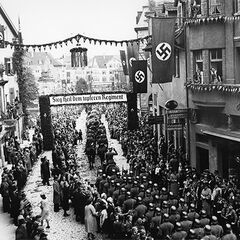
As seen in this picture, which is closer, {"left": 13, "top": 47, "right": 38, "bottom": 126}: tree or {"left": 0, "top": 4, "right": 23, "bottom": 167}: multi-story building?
{"left": 0, "top": 4, "right": 23, "bottom": 167}: multi-story building

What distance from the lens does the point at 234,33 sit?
22500 mm

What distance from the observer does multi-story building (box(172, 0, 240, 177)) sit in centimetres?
2227

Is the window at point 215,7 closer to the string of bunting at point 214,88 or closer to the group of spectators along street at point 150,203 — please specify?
the string of bunting at point 214,88

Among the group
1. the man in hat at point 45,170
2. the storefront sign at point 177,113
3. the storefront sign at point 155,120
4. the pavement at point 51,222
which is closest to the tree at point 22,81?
the pavement at point 51,222

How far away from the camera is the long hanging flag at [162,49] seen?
22312mm

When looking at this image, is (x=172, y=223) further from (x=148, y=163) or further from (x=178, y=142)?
(x=178, y=142)

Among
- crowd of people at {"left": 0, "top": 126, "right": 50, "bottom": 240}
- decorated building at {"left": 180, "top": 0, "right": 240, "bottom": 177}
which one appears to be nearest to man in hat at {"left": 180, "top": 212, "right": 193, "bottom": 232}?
crowd of people at {"left": 0, "top": 126, "right": 50, "bottom": 240}

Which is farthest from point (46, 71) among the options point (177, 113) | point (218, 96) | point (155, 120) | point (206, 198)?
point (206, 198)

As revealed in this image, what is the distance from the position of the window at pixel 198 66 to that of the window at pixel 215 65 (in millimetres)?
831

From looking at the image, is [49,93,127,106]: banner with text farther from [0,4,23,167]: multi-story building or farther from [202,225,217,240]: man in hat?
[202,225,217,240]: man in hat

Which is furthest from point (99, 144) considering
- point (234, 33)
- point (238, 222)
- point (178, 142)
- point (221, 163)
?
point (238, 222)

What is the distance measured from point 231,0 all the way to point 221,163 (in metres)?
7.89

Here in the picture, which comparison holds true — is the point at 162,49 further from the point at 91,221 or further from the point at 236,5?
the point at 91,221

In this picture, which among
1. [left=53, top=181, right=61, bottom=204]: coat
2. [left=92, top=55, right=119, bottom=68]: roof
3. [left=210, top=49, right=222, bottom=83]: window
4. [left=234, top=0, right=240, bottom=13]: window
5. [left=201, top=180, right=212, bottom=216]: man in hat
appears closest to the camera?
[left=201, top=180, right=212, bottom=216]: man in hat
